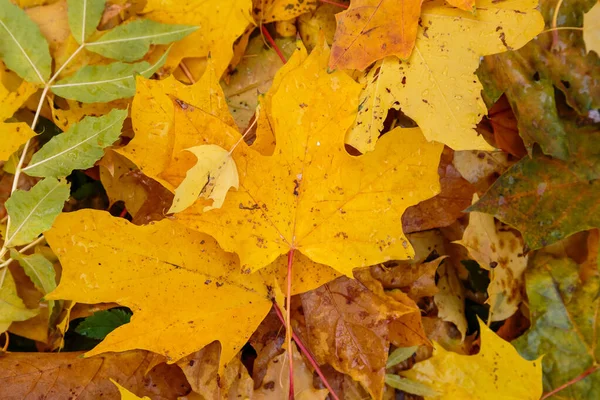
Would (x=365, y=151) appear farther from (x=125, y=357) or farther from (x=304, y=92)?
(x=125, y=357)

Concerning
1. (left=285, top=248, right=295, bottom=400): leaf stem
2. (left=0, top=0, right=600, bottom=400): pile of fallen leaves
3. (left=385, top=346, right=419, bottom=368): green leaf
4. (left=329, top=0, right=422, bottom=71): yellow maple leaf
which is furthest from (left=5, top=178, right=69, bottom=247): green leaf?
(left=385, top=346, right=419, bottom=368): green leaf

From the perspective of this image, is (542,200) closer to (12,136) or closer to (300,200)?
(300,200)

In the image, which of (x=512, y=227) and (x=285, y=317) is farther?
(x=512, y=227)

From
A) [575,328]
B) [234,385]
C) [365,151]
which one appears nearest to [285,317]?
[234,385]

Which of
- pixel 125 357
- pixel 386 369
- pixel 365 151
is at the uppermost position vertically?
pixel 365 151

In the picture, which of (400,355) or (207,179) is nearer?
(207,179)

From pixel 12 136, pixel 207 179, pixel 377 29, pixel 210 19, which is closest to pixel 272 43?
pixel 210 19

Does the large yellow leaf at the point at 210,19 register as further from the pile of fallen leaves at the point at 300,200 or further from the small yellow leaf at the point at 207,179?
the small yellow leaf at the point at 207,179
